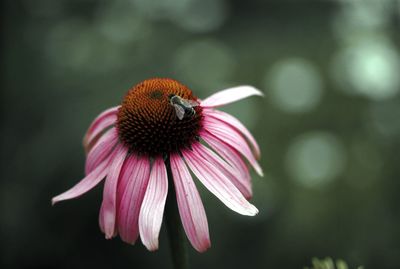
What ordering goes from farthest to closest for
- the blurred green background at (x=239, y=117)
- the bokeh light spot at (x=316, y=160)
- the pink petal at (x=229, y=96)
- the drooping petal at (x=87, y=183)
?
1. the bokeh light spot at (x=316, y=160)
2. the blurred green background at (x=239, y=117)
3. the pink petal at (x=229, y=96)
4. the drooping petal at (x=87, y=183)

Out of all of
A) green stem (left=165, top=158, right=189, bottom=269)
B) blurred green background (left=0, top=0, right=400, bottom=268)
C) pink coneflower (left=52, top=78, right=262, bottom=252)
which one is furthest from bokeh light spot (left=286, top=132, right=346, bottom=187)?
green stem (left=165, top=158, right=189, bottom=269)

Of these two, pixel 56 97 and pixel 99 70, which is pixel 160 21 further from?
pixel 56 97

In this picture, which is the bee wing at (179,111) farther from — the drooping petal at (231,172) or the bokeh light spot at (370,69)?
the bokeh light spot at (370,69)

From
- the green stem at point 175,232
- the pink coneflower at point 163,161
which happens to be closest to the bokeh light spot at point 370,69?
the pink coneflower at point 163,161

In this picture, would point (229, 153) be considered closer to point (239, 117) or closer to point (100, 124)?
point (100, 124)

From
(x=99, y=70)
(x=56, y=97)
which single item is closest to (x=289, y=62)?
(x=99, y=70)

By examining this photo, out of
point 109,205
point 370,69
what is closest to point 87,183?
point 109,205
